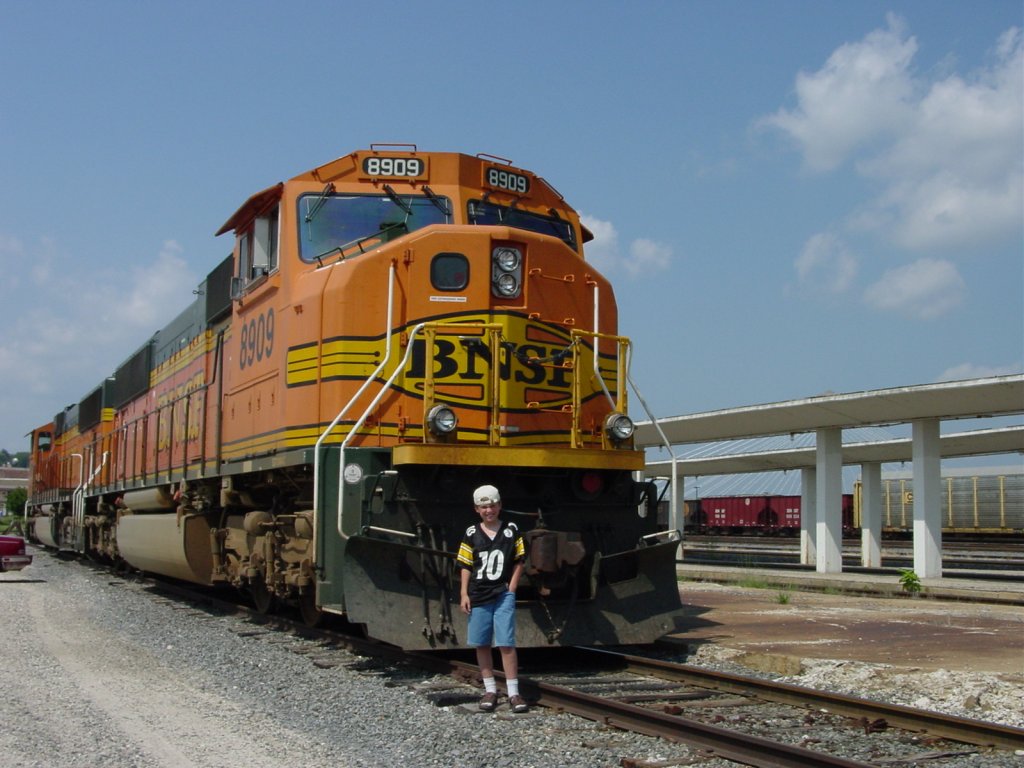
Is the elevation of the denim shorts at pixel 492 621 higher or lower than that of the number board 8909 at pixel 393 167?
lower

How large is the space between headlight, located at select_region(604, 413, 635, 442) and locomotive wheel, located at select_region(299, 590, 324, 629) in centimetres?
283

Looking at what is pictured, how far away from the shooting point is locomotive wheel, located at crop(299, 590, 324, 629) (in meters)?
8.95

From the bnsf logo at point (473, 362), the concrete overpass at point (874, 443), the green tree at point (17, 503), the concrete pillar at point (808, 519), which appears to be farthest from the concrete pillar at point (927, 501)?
the green tree at point (17, 503)

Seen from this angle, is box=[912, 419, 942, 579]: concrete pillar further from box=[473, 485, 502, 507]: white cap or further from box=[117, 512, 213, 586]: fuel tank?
box=[473, 485, 502, 507]: white cap

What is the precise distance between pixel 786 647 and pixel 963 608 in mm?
5418

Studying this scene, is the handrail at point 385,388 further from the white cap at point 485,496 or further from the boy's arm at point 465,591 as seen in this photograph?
the white cap at point 485,496

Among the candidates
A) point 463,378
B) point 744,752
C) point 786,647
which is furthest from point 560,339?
point 744,752

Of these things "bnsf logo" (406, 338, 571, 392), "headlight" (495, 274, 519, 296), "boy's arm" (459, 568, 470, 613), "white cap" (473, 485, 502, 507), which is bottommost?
"boy's arm" (459, 568, 470, 613)

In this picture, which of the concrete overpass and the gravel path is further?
the concrete overpass

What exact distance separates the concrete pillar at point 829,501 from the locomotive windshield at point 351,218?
14.2 meters

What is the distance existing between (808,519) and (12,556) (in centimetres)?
1832

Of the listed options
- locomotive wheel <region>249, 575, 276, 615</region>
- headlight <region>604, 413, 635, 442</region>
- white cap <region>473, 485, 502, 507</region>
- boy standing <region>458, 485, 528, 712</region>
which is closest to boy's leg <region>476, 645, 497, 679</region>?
boy standing <region>458, 485, 528, 712</region>

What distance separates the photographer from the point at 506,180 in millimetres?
8914

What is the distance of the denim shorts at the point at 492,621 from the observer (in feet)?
21.1
